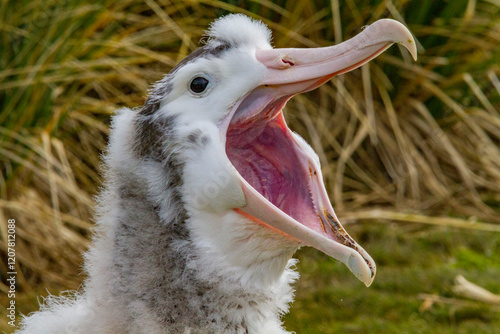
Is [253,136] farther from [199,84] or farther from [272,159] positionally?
[199,84]

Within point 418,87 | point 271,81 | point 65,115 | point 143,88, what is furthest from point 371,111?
point 271,81

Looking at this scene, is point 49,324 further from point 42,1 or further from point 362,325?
point 42,1

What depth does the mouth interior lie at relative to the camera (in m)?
2.63

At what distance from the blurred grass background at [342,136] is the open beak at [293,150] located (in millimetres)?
2127

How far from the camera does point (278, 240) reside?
2.42 m

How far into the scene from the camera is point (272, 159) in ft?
9.07

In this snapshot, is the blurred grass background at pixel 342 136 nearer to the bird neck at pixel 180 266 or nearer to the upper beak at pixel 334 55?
the bird neck at pixel 180 266

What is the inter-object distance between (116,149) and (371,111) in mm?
3945

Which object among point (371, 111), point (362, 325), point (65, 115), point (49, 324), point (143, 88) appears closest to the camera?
point (49, 324)

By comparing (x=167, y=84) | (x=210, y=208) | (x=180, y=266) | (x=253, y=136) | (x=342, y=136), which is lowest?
(x=342, y=136)

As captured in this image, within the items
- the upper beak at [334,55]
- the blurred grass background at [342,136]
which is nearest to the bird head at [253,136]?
the upper beak at [334,55]

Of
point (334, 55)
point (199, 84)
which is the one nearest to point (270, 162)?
point (199, 84)

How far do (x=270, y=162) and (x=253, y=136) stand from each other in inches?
4.3

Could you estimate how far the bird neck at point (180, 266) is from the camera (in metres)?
2.39
